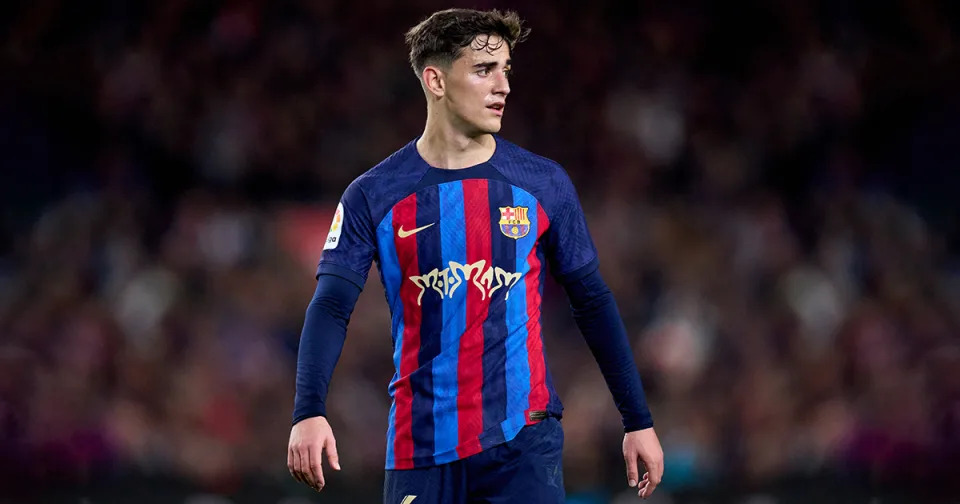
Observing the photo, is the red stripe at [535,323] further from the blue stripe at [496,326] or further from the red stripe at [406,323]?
the red stripe at [406,323]

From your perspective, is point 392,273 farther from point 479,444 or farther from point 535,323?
point 479,444

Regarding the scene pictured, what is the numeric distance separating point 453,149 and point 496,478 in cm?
105

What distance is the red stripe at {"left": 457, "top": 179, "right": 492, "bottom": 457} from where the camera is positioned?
3436mm

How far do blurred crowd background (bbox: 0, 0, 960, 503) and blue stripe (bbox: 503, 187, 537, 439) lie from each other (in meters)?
3.53

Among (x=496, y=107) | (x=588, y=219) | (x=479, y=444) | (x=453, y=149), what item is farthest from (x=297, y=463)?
(x=588, y=219)

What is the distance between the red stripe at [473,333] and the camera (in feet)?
11.3

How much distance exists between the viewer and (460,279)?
353 cm

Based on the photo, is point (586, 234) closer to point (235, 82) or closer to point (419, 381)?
point (419, 381)

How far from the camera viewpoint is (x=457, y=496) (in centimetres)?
341

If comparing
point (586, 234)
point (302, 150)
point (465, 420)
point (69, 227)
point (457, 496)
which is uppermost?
point (302, 150)

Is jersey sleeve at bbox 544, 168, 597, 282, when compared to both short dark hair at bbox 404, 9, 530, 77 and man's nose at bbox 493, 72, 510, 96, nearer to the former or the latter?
man's nose at bbox 493, 72, 510, 96

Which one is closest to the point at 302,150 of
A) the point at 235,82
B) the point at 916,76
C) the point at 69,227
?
the point at 235,82

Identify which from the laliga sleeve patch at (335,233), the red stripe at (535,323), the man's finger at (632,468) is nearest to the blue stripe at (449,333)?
the red stripe at (535,323)

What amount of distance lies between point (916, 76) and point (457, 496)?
633 cm
